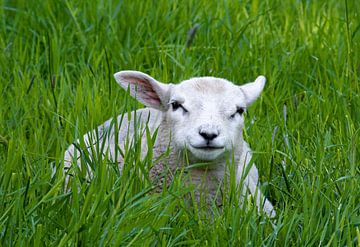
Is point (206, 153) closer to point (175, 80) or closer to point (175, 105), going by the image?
point (175, 105)

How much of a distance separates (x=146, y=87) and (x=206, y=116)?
0.62 metres

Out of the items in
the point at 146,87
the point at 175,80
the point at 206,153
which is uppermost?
the point at 146,87

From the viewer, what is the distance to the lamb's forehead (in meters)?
5.20

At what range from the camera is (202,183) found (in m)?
4.98

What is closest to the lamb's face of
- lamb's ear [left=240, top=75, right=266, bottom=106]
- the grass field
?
lamb's ear [left=240, top=75, right=266, bottom=106]

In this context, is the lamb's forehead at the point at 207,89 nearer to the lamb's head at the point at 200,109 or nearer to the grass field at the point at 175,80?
the lamb's head at the point at 200,109

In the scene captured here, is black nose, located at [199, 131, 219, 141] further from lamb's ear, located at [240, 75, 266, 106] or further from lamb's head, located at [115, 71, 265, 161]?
lamb's ear, located at [240, 75, 266, 106]

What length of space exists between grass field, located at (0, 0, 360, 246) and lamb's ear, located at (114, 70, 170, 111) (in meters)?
0.12

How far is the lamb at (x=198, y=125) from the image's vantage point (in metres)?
4.93

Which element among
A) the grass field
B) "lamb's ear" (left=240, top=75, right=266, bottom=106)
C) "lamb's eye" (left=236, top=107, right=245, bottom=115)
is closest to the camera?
the grass field

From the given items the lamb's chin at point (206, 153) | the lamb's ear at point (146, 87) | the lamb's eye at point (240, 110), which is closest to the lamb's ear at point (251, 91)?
the lamb's eye at point (240, 110)

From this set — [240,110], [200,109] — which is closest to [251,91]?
[240,110]

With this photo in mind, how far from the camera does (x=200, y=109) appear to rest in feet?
16.8

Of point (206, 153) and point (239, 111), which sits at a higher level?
point (239, 111)
